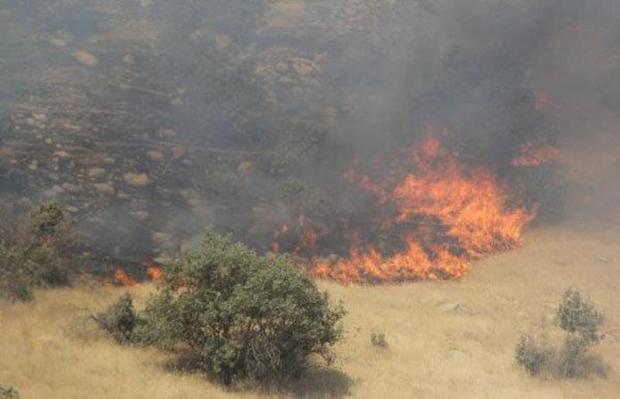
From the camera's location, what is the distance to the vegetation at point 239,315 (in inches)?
533

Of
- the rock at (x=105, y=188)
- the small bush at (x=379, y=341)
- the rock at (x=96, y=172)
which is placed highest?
the small bush at (x=379, y=341)

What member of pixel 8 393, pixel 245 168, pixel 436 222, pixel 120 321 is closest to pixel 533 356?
pixel 436 222

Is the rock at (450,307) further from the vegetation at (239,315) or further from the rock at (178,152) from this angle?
the rock at (178,152)

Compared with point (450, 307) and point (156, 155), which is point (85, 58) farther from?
point (450, 307)

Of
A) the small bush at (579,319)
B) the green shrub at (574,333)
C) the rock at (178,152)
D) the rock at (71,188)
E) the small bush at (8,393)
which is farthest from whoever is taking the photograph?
the rock at (178,152)

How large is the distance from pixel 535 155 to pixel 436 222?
30.9 ft

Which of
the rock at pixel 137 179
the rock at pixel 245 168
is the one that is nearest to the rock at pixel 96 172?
the rock at pixel 137 179

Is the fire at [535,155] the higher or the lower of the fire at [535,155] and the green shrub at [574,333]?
the higher

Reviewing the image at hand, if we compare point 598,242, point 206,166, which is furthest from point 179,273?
point 598,242

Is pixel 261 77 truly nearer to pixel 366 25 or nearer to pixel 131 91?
pixel 131 91

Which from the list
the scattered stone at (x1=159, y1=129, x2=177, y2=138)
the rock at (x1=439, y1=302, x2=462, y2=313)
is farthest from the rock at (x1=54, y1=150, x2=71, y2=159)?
the rock at (x1=439, y1=302, x2=462, y2=313)

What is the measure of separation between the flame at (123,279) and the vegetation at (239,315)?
4403mm

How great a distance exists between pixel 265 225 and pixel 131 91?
11222mm

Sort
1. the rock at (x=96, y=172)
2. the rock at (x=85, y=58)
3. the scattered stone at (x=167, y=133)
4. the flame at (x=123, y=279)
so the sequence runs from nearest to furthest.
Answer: the flame at (x=123, y=279), the rock at (x=96, y=172), the scattered stone at (x=167, y=133), the rock at (x=85, y=58)
